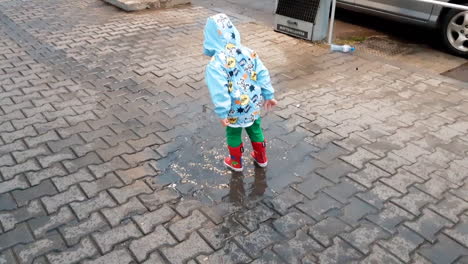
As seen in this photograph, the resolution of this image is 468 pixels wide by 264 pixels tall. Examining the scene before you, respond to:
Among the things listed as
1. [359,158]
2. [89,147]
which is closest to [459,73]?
[359,158]

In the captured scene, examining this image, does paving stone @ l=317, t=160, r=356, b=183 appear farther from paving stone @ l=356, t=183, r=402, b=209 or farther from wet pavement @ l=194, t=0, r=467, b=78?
wet pavement @ l=194, t=0, r=467, b=78

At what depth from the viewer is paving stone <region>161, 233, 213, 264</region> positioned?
9.01 ft

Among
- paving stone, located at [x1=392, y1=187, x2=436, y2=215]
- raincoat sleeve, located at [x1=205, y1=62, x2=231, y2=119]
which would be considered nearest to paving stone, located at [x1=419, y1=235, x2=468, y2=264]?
paving stone, located at [x1=392, y1=187, x2=436, y2=215]

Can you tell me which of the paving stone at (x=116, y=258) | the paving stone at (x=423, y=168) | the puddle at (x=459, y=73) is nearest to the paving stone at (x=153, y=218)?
the paving stone at (x=116, y=258)

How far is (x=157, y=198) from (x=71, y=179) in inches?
30.2

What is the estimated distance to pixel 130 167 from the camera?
3.68 meters

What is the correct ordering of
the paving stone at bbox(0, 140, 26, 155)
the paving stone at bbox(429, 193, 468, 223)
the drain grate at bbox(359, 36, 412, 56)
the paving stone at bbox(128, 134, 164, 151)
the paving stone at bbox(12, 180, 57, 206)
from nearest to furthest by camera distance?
1. the paving stone at bbox(429, 193, 468, 223)
2. the paving stone at bbox(12, 180, 57, 206)
3. the paving stone at bbox(0, 140, 26, 155)
4. the paving stone at bbox(128, 134, 164, 151)
5. the drain grate at bbox(359, 36, 412, 56)

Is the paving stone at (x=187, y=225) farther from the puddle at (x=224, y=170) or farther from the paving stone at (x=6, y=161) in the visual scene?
the paving stone at (x=6, y=161)

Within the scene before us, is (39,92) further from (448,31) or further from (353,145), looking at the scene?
(448,31)

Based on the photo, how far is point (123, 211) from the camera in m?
3.16

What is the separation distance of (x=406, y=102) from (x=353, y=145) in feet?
4.12

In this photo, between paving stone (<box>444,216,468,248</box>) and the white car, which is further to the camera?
the white car

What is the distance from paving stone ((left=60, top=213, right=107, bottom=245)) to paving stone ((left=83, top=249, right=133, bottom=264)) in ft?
0.84

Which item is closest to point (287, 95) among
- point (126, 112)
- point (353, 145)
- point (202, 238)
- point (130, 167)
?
point (353, 145)
